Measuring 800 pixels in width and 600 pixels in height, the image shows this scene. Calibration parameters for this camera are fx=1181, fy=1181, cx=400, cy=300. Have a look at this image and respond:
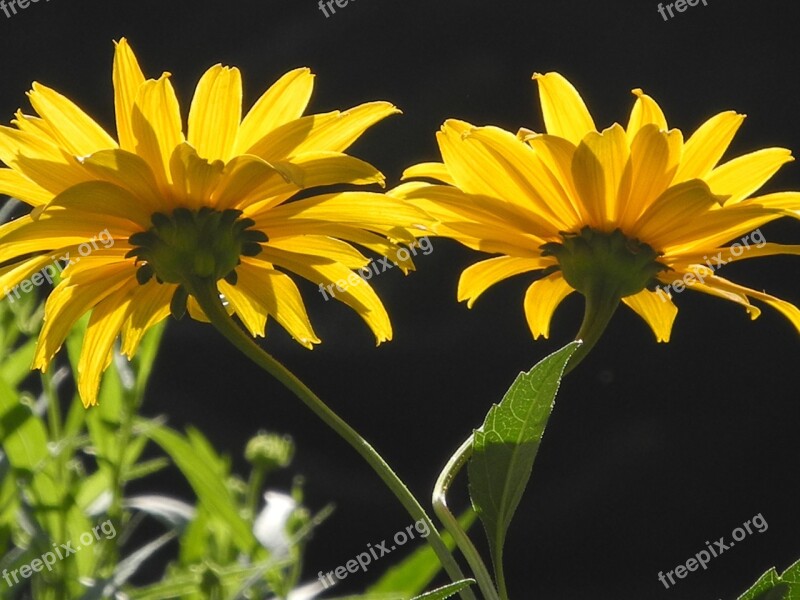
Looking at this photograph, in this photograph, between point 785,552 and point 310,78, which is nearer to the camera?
→ point 310,78

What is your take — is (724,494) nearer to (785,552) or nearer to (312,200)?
(785,552)

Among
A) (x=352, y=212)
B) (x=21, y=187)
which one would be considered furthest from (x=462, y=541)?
(x=21, y=187)

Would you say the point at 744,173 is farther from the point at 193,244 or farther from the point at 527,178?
the point at 193,244

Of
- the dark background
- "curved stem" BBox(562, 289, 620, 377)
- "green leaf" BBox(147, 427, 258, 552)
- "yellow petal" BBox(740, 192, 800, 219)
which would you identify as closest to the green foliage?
"green leaf" BBox(147, 427, 258, 552)

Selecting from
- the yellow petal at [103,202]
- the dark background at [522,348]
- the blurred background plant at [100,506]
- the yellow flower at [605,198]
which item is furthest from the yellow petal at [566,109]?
the dark background at [522,348]

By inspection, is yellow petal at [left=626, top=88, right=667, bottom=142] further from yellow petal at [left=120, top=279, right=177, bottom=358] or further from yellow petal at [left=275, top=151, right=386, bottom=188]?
yellow petal at [left=120, top=279, right=177, bottom=358]

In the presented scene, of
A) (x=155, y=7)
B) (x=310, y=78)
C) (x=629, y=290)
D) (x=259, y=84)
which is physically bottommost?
(x=629, y=290)

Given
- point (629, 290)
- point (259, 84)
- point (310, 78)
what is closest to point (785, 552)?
point (259, 84)

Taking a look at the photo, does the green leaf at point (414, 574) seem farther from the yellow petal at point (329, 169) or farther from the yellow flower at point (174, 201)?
the yellow petal at point (329, 169)
